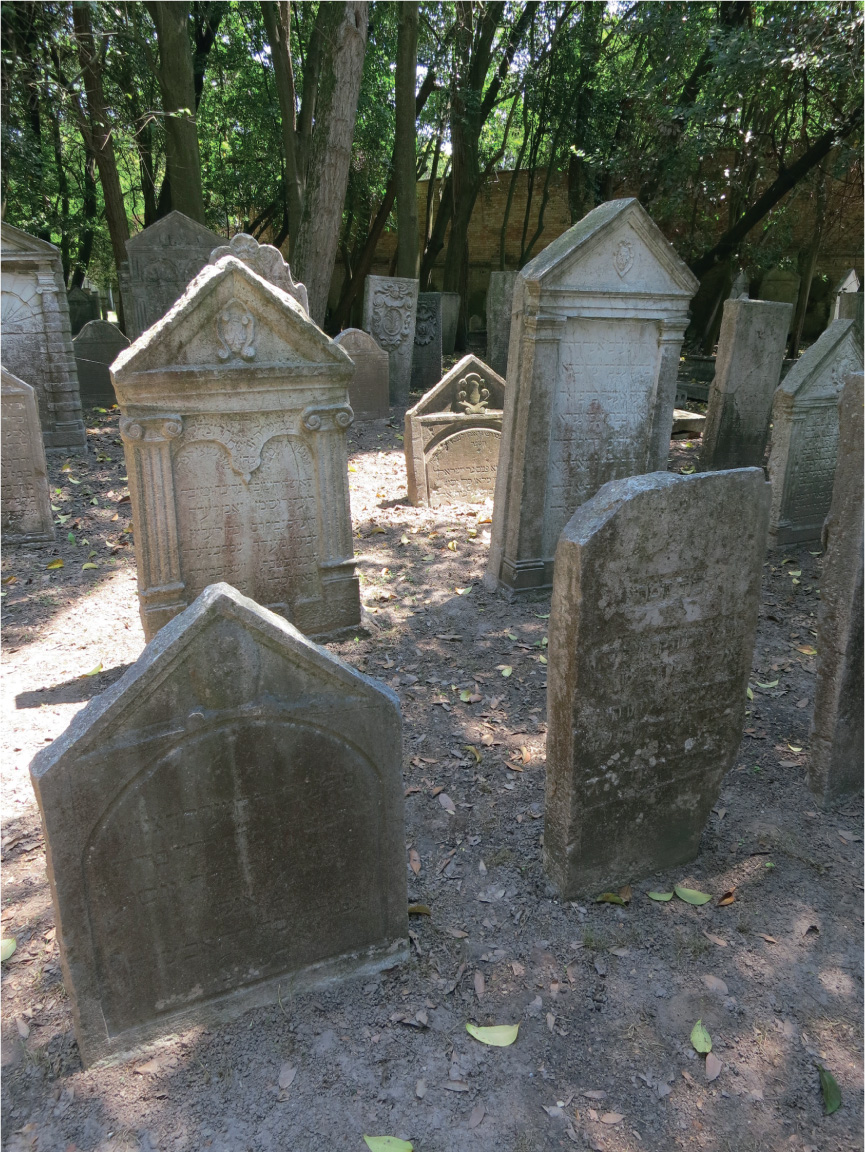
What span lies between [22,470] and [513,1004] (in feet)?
19.8

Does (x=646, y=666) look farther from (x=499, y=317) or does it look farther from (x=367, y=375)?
(x=499, y=317)

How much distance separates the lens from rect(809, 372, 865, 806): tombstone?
10.6ft

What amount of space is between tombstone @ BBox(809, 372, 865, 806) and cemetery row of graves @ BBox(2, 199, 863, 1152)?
0.02m

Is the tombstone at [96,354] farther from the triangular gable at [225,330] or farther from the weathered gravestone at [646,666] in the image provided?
the weathered gravestone at [646,666]

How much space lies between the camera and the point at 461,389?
785 centimetres

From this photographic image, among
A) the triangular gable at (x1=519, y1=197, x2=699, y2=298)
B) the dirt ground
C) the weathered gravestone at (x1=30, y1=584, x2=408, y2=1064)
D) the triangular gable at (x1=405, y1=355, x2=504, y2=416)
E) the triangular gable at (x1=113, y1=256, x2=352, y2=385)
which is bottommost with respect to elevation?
the dirt ground

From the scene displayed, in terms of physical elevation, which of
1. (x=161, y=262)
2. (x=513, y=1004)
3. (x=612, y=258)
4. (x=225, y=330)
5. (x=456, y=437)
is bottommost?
(x=513, y=1004)

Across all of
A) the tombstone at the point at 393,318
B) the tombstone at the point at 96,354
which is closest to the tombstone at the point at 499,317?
the tombstone at the point at 393,318

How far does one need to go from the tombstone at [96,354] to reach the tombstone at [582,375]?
8.31 m

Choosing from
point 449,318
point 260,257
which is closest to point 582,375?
point 260,257

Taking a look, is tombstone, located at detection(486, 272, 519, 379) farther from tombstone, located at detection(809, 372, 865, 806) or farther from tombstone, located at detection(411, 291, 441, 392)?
tombstone, located at detection(809, 372, 865, 806)

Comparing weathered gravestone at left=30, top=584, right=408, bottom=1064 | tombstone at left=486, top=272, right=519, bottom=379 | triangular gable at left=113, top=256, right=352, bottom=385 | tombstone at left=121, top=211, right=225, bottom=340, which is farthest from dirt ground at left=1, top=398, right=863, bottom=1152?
tombstone at left=486, top=272, right=519, bottom=379

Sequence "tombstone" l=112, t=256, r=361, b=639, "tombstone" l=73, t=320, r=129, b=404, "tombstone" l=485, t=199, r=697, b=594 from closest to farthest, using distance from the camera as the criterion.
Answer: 1. "tombstone" l=112, t=256, r=361, b=639
2. "tombstone" l=485, t=199, r=697, b=594
3. "tombstone" l=73, t=320, r=129, b=404

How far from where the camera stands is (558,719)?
2.91 meters
